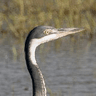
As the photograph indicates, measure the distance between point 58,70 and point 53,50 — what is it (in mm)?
2632

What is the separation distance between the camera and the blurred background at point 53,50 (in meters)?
10.7

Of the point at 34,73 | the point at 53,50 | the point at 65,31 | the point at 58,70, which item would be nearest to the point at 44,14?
the point at 53,50

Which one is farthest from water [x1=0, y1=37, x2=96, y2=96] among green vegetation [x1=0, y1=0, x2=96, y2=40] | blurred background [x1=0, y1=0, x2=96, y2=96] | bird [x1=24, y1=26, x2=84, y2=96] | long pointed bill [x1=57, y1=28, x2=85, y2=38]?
bird [x1=24, y1=26, x2=84, y2=96]

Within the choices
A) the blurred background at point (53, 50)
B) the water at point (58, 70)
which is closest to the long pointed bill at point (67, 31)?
the blurred background at point (53, 50)

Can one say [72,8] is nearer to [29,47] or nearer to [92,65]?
[92,65]

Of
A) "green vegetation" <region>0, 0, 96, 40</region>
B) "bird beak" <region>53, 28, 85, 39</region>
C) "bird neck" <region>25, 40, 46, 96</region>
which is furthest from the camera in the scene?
"green vegetation" <region>0, 0, 96, 40</region>

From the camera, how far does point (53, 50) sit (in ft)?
47.6

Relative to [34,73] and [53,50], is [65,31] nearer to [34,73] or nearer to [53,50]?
[34,73]

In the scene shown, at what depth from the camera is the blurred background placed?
35.0ft

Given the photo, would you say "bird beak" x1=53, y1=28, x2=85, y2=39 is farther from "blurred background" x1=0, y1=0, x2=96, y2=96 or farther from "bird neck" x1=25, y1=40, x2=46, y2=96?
"blurred background" x1=0, y1=0, x2=96, y2=96

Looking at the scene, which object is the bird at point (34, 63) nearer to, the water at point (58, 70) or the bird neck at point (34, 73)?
the bird neck at point (34, 73)

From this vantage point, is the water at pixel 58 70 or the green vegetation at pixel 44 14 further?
the green vegetation at pixel 44 14

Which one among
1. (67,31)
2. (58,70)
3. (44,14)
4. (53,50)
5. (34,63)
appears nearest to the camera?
(34,63)

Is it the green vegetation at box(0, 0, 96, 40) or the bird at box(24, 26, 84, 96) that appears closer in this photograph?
the bird at box(24, 26, 84, 96)
